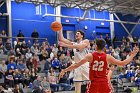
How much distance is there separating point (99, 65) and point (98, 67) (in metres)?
0.05

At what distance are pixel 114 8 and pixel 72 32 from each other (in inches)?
192

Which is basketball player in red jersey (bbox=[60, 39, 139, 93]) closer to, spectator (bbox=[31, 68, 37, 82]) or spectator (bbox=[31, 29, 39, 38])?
spectator (bbox=[31, 68, 37, 82])

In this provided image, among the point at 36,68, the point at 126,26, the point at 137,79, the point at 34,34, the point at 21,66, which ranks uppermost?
the point at 126,26

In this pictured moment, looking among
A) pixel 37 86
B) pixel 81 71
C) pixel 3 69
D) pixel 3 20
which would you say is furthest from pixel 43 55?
pixel 81 71

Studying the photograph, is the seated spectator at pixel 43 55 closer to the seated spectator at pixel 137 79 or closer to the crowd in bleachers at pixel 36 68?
the crowd in bleachers at pixel 36 68

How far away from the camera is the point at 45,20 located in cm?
2925

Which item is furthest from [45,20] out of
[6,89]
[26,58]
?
[6,89]

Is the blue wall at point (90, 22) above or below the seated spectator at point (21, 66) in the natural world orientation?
above

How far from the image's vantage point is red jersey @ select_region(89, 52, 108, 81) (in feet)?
23.4

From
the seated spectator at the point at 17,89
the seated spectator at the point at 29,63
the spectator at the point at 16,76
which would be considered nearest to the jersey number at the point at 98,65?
the seated spectator at the point at 17,89

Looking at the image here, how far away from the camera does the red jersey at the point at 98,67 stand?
7125 millimetres

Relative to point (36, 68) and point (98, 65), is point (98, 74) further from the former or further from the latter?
point (36, 68)

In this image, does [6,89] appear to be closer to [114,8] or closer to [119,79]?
[119,79]

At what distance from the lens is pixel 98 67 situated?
23.5 feet
